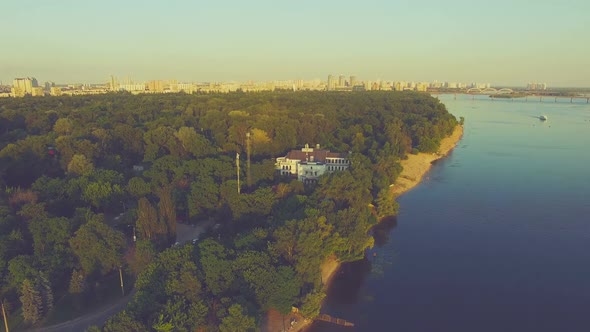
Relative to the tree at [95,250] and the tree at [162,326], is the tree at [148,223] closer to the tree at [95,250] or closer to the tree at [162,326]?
the tree at [95,250]

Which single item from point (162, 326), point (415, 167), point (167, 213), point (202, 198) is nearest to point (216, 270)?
point (162, 326)

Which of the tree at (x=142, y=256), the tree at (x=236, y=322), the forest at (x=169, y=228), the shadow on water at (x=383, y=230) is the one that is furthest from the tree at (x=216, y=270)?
the shadow on water at (x=383, y=230)

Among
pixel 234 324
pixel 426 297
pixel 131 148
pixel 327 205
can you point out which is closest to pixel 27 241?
pixel 234 324

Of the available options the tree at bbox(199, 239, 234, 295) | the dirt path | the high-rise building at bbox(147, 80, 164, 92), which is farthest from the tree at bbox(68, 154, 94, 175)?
the high-rise building at bbox(147, 80, 164, 92)

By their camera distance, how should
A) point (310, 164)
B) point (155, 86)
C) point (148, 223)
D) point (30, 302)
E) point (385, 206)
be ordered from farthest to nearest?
point (155, 86) < point (310, 164) < point (385, 206) < point (148, 223) < point (30, 302)

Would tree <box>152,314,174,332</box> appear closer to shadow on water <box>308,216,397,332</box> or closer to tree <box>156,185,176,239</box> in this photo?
shadow on water <box>308,216,397,332</box>

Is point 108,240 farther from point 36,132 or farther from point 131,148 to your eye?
point 36,132

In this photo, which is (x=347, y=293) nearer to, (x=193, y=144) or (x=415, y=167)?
(x=193, y=144)
